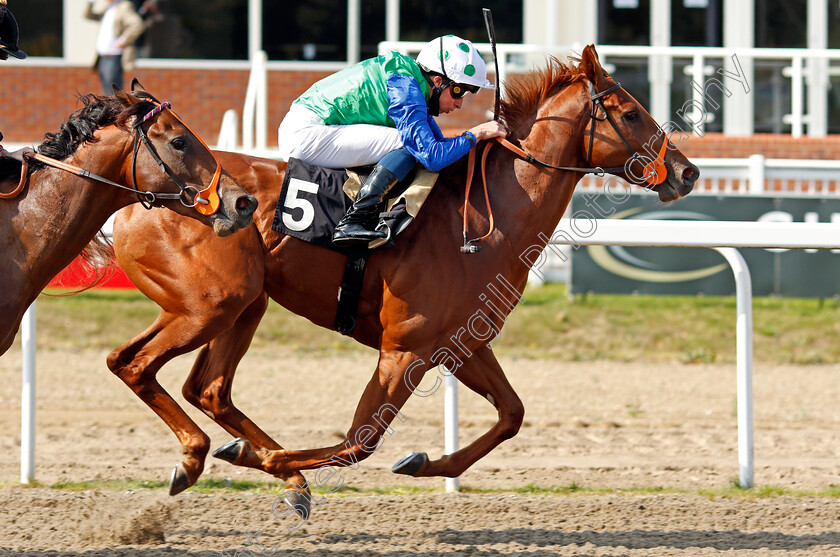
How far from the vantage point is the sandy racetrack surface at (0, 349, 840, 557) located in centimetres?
384

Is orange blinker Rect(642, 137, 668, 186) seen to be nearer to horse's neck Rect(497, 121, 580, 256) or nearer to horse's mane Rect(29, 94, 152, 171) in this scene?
horse's neck Rect(497, 121, 580, 256)

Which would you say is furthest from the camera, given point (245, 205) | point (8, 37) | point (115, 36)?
point (115, 36)

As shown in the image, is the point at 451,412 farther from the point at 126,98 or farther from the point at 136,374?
the point at 126,98

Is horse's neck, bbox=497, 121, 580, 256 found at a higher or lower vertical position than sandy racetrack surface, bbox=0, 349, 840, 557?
higher

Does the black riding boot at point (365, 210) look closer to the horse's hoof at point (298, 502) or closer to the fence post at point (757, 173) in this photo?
the horse's hoof at point (298, 502)

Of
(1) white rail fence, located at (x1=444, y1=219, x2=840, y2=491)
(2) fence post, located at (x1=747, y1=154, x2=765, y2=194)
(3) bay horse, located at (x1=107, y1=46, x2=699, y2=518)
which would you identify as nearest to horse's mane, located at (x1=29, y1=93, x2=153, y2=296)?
(3) bay horse, located at (x1=107, y1=46, x2=699, y2=518)

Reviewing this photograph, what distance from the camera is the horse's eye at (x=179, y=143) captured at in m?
3.37

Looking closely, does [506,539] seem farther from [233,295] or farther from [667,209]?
[667,209]

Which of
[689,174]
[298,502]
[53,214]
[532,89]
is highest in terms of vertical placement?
[532,89]

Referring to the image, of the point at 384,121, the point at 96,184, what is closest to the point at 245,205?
the point at 96,184

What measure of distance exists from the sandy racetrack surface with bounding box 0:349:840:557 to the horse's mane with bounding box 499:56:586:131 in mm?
1622

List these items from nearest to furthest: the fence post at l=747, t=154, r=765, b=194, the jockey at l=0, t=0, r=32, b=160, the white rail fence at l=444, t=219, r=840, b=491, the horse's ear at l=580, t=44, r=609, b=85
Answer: the jockey at l=0, t=0, r=32, b=160
the horse's ear at l=580, t=44, r=609, b=85
the white rail fence at l=444, t=219, r=840, b=491
the fence post at l=747, t=154, r=765, b=194

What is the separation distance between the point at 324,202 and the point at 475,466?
6.66 ft

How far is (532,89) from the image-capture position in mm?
4051
